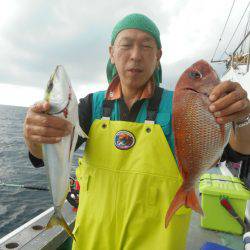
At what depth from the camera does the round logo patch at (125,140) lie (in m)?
2.56

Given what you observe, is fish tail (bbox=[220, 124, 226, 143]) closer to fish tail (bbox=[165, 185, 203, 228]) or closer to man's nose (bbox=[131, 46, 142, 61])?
fish tail (bbox=[165, 185, 203, 228])

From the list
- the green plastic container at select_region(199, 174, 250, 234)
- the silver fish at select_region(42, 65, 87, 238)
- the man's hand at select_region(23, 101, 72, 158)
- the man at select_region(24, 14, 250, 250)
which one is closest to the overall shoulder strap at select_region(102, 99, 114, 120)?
the man at select_region(24, 14, 250, 250)

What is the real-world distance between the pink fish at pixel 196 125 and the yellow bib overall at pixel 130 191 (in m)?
0.61

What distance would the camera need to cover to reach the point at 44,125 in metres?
1.99

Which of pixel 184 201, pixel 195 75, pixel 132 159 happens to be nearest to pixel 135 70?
pixel 132 159

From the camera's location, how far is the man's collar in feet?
9.10

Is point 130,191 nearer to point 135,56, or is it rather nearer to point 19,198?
point 135,56

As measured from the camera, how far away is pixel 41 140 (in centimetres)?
205

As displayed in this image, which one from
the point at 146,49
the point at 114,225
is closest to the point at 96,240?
the point at 114,225

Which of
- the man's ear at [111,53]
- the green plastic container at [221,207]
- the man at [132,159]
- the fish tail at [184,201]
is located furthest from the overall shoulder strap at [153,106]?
the green plastic container at [221,207]

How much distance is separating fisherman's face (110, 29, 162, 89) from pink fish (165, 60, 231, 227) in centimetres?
81

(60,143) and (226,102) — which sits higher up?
(226,102)

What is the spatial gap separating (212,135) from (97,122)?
1.16 meters

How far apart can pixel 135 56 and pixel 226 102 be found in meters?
1.05
